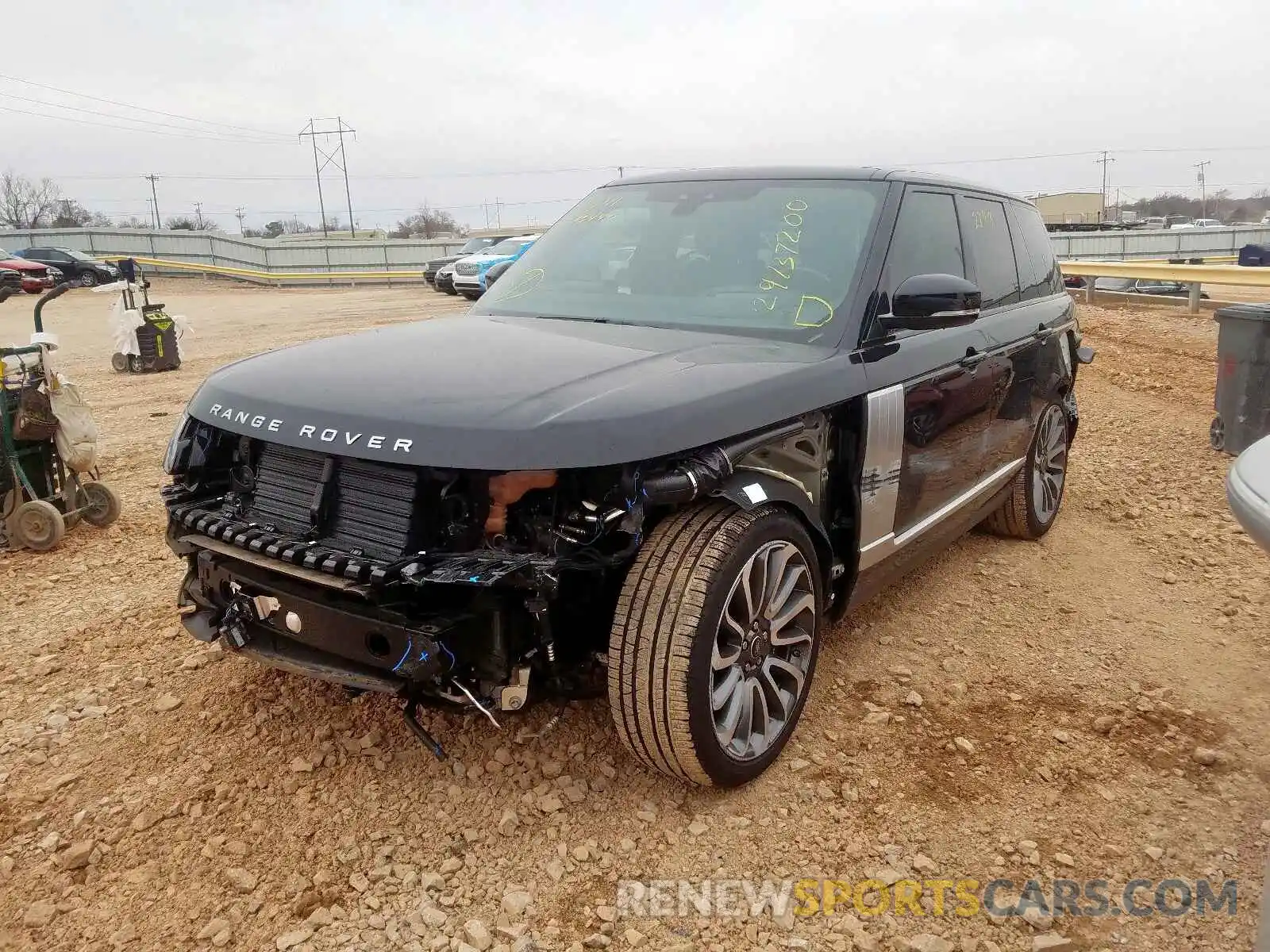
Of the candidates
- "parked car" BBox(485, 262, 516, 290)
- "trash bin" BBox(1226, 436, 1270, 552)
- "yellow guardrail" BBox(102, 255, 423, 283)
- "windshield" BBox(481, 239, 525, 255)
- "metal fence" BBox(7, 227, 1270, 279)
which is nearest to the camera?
"trash bin" BBox(1226, 436, 1270, 552)

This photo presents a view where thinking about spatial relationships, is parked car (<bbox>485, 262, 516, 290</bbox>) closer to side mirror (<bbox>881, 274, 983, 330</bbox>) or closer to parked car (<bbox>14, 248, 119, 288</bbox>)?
side mirror (<bbox>881, 274, 983, 330</bbox>)

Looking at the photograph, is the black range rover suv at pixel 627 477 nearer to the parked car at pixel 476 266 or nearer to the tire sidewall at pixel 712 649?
the tire sidewall at pixel 712 649

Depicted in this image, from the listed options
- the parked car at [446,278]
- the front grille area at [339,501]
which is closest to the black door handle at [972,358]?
the front grille area at [339,501]

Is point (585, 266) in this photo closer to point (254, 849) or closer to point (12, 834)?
point (254, 849)

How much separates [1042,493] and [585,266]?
2978 mm

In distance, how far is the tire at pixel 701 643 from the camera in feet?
8.34

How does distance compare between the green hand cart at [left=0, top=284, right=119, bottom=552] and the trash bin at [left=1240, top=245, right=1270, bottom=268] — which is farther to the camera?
the trash bin at [left=1240, top=245, right=1270, bottom=268]

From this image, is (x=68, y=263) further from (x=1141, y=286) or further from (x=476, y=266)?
(x=1141, y=286)

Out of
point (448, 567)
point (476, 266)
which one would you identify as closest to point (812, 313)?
point (448, 567)

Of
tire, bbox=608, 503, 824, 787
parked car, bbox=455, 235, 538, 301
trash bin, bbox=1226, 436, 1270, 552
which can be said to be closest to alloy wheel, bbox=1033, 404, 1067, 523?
tire, bbox=608, 503, 824, 787

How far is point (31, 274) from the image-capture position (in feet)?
88.0

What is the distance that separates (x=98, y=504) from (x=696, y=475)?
170 inches

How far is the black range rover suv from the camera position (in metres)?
2.48

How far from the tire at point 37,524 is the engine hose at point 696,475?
13.0 feet
